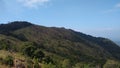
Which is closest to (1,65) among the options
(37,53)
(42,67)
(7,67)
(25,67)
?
(7,67)

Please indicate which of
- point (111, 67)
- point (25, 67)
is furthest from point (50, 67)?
point (111, 67)

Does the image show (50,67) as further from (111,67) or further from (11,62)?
(111,67)

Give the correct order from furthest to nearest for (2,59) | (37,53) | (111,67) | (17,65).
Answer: (111,67), (37,53), (2,59), (17,65)

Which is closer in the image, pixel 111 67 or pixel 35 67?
pixel 35 67

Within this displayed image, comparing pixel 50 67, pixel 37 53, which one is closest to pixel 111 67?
pixel 37 53

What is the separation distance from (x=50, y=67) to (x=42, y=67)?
0.92 meters

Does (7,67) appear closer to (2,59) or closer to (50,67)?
(2,59)

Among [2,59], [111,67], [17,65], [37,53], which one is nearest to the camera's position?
[17,65]

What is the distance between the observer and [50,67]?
31.3 meters

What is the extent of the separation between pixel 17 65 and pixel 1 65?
1739 millimetres

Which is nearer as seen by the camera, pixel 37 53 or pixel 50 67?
pixel 50 67

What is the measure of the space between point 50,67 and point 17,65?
476cm

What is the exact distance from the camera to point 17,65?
2783cm

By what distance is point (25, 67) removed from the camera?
2794 centimetres
